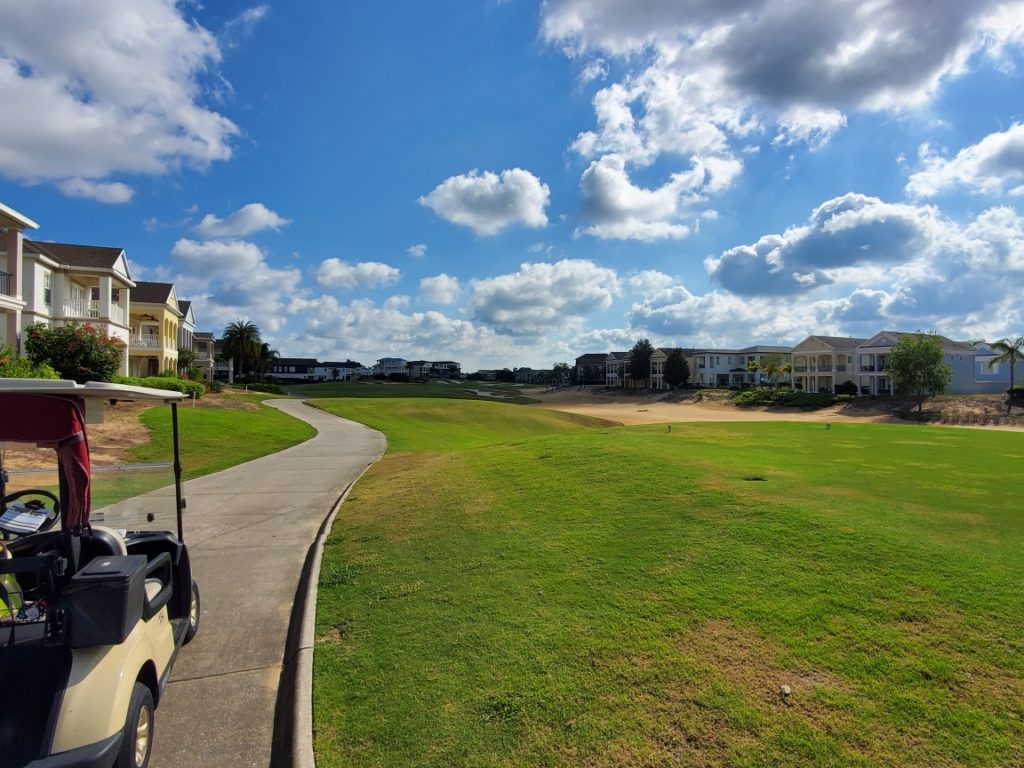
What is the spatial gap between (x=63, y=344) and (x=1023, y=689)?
34.5 m

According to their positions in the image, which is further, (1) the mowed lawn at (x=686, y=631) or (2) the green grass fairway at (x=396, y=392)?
(2) the green grass fairway at (x=396, y=392)

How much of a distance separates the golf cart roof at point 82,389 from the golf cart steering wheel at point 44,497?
1035 mm

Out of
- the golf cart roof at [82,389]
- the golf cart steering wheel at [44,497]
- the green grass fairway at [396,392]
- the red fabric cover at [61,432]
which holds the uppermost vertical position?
the golf cart roof at [82,389]

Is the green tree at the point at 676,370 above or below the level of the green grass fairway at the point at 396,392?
above

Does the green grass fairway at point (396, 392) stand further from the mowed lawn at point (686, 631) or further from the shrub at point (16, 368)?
the mowed lawn at point (686, 631)

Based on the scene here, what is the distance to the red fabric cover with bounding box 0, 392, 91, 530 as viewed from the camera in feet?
14.0

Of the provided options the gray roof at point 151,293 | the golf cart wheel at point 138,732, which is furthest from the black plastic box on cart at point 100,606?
the gray roof at point 151,293

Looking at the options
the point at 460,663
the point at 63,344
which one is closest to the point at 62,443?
the point at 460,663

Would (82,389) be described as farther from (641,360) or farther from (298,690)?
(641,360)

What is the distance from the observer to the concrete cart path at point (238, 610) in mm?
4199

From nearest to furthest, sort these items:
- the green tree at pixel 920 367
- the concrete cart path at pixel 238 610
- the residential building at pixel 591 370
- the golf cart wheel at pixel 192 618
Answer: the concrete cart path at pixel 238 610 < the golf cart wheel at pixel 192 618 < the green tree at pixel 920 367 < the residential building at pixel 591 370

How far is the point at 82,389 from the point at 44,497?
1595 mm

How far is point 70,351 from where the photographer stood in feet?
89.4

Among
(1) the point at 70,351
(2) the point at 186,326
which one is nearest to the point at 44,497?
(1) the point at 70,351
